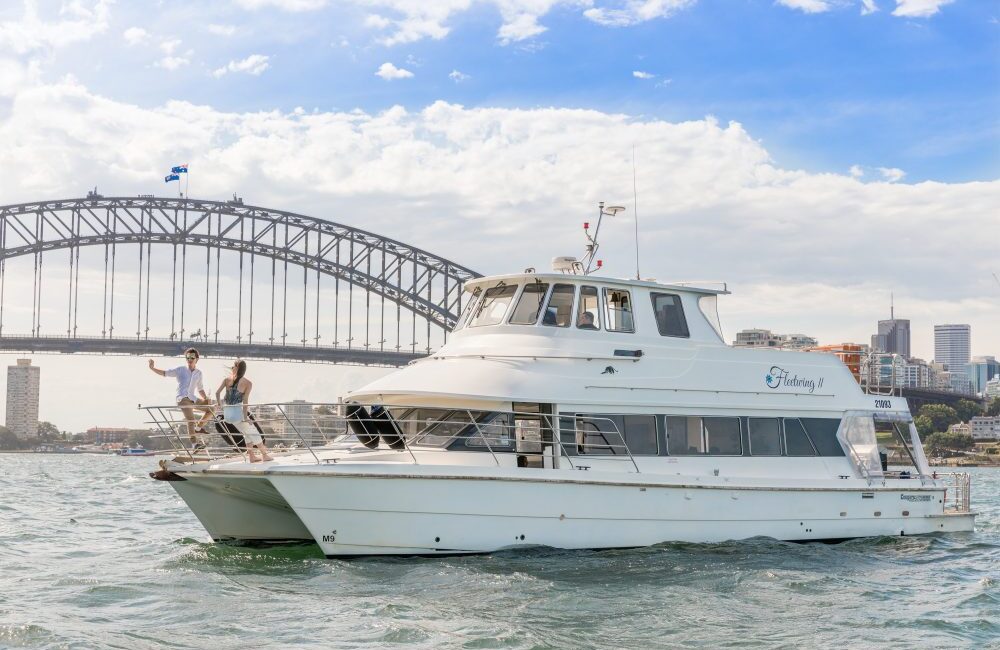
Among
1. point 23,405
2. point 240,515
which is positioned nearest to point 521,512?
→ point 240,515

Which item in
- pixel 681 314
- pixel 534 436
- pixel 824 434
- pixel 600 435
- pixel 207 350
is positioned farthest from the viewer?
pixel 207 350

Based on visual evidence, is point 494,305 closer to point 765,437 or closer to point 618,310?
point 618,310

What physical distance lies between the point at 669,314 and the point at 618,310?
724mm

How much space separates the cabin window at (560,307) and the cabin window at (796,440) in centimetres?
320

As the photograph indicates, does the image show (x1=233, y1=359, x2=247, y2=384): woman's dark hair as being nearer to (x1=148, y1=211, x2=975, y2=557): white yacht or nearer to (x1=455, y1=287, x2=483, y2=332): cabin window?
(x1=148, y1=211, x2=975, y2=557): white yacht

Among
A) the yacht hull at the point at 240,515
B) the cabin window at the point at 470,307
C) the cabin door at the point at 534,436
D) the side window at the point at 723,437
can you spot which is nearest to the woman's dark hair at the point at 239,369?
the yacht hull at the point at 240,515

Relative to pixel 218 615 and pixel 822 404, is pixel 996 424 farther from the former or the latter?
pixel 218 615

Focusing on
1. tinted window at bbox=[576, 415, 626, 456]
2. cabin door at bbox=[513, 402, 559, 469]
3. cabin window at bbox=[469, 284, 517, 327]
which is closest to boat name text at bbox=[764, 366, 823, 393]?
tinted window at bbox=[576, 415, 626, 456]

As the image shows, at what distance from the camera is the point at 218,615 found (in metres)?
9.41

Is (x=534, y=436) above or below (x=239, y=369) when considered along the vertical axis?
below

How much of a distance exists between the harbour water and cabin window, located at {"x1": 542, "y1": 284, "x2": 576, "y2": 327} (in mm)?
2879

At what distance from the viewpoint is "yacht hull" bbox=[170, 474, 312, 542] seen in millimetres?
12672

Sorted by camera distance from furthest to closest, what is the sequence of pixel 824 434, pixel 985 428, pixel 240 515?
pixel 985 428 → pixel 824 434 → pixel 240 515

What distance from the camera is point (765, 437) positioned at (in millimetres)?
13891
